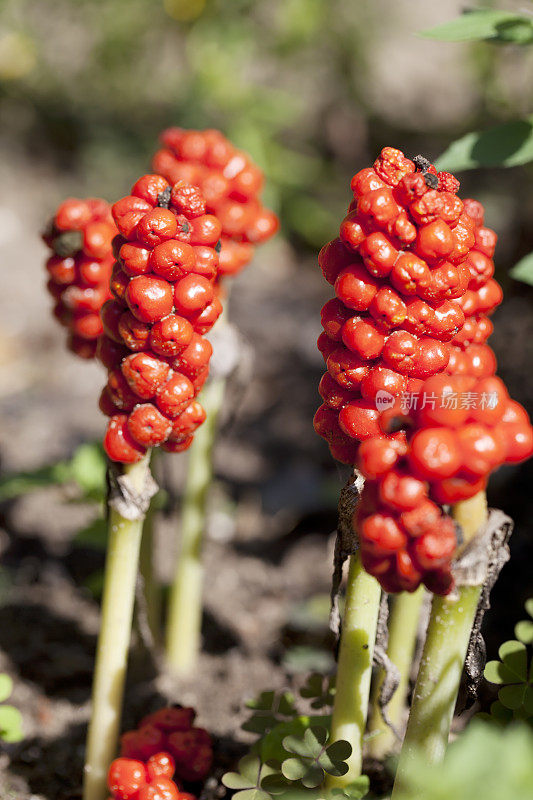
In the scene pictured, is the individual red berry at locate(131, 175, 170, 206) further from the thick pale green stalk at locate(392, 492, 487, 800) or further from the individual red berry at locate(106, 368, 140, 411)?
the thick pale green stalk at locate(392, 492, 487, 800)

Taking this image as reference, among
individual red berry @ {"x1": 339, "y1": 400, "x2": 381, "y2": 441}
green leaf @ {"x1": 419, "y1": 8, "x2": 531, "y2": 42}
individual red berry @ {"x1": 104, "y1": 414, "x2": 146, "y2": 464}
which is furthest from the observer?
green leaf @ {"x1": 419, "y1": 8, "x2": 531, "y2": 42}

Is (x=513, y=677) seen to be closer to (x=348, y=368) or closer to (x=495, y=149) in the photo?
(x=348, y=368)

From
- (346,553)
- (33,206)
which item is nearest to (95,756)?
(346,553)

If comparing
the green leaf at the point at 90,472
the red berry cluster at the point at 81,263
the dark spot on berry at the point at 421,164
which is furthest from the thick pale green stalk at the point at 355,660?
the green leaf at the point at 90,472

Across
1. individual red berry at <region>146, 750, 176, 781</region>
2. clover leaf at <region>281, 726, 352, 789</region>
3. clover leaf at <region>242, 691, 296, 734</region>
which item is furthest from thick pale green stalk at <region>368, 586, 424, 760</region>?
individual red berry at <region>146, 750, 176, 781</region>

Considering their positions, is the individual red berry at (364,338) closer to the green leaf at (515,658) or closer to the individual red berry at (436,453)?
the individual red berry at (436,453)

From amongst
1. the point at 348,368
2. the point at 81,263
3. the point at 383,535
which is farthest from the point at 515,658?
the point at 81,263
